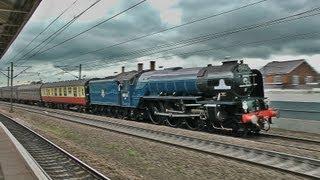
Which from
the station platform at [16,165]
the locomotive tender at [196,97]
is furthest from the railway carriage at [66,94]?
the station platform at [16,165]

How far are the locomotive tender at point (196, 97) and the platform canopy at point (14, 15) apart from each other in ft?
30.5

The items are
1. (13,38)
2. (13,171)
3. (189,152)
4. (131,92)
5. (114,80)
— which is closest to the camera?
(13,171)

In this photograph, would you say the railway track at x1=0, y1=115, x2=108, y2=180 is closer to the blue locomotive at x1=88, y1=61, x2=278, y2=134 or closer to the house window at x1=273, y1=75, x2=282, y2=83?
the blue locomotive at x1=88, y1=61, x2=278, y2=134

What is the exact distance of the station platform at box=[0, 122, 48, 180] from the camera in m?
10.5

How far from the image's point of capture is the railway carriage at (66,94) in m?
43.2

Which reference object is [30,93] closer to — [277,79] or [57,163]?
[277,79]

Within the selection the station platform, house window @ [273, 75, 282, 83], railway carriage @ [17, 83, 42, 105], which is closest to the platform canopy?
the station platform

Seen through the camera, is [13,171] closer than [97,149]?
Yes

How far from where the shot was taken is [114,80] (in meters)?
34.2

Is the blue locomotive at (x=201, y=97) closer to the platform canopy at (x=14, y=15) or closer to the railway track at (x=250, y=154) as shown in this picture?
the railway track at (x=250, y=154)

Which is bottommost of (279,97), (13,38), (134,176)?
(134,176)

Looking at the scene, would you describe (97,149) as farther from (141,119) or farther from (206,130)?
(141,119)

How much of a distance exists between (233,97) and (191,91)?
11.7 feet

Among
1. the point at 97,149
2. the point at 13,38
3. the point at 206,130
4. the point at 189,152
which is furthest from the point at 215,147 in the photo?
the point at 13,38
